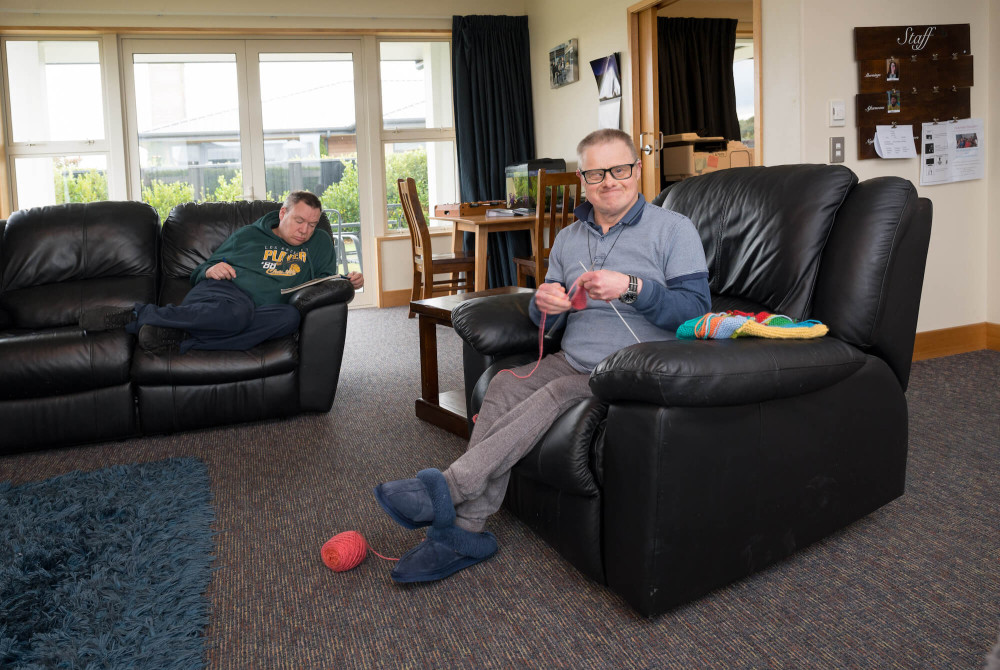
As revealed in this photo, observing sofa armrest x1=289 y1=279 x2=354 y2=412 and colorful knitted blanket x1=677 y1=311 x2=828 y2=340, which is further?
sofa armrest x1=289 y1=279 x2=354 y2=412

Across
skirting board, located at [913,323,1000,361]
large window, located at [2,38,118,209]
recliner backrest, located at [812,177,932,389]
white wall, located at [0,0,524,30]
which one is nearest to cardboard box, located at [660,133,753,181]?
skirting board, located at [913,323,1000,361]

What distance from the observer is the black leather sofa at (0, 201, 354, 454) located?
9.53ft

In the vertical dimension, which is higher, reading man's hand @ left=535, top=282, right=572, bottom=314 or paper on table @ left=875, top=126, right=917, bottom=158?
paper on table @ left=875, top=126, right=917, bottom=158

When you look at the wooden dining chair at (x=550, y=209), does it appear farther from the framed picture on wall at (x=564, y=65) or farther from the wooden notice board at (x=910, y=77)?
the wooden notice board at (x=910, y=77)

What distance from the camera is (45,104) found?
18.6 ft

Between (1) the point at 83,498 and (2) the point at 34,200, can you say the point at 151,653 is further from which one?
(2) the point at 34,200

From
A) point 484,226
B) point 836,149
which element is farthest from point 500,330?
point 484,226

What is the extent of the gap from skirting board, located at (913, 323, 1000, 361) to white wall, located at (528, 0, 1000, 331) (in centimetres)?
4

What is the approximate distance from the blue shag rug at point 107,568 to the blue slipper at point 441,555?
1.47ft

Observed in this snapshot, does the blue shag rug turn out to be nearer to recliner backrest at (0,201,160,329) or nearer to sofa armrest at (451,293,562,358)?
sofa armrest at (451,293,562,358)

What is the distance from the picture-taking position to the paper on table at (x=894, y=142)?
369 cm

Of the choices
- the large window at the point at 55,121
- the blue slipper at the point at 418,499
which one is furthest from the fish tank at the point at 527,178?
the blue slipper at the point at 418,499

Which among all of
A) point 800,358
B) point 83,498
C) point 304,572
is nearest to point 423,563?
point 304,572

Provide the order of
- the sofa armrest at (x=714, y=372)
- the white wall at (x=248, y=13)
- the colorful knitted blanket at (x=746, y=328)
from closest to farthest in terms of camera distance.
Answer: the sofa armrest at (x=714, y=372), the colorful knitted blanket at (x=746, y=328), the white wall at (x=248, y=13)
